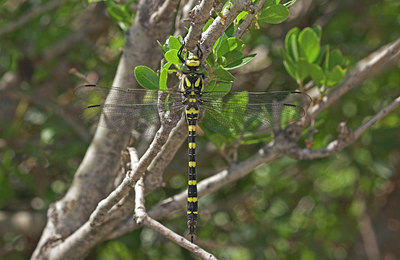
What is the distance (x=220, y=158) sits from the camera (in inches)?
110

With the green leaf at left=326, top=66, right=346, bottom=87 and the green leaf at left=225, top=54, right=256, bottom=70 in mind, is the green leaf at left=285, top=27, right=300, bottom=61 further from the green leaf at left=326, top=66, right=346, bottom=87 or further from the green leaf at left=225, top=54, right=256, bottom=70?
the green leaf at left=225, top=54, right=256, bottom=70

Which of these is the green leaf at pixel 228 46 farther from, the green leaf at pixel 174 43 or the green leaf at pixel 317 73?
the green leaf at pixel 317 73

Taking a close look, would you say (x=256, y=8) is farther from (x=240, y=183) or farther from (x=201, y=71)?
(x=240, y=183)

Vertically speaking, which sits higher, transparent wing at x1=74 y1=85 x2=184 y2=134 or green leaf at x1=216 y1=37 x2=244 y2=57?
transparent wing at x1=74 y1=85 x2=184 y2=134

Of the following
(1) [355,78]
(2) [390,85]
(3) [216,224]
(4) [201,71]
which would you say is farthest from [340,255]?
(4) [201,71]

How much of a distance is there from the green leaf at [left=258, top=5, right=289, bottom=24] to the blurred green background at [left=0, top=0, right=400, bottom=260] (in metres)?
1.14

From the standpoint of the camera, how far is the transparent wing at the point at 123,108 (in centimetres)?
173

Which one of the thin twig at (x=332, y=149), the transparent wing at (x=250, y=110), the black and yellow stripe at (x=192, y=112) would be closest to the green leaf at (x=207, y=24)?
the black and yellow stripe at (x=192, y=112)

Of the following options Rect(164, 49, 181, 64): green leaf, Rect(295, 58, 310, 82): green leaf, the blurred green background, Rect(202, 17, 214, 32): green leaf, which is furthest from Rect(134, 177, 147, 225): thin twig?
the blurred green background

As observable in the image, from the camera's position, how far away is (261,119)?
5.97ft

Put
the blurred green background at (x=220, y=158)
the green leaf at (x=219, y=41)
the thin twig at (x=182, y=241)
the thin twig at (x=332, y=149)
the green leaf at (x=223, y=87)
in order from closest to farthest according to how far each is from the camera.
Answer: the thin twig at (x=182, y=241) → the green leaf at (x=219, y=41) → the green leaf at (x=223, y=87) → the thin twig at (x=332, y=149) → the blurred green background at (x=220, y=158)

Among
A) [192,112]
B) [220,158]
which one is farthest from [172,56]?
[220,158]

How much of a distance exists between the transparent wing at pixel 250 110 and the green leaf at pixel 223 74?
14.5 inches

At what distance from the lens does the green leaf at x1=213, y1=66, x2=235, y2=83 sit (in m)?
1.29
